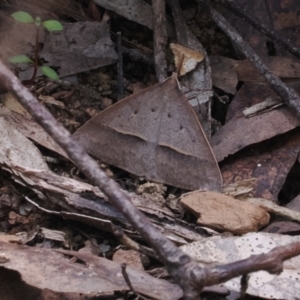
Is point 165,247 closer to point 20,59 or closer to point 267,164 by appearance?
point 267,164

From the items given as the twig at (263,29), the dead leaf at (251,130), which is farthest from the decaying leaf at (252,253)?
the twig at (263,29)

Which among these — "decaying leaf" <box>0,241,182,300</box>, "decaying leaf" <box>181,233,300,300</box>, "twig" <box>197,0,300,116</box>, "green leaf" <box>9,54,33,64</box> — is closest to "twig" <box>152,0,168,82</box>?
"twig" <box>197,0,300,116</box>

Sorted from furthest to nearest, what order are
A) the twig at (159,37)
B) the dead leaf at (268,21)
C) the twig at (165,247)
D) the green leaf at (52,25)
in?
the dead leaf at (268,21) → the twig at (159,37) → the green leaf at (52,25) → the twig at (165,247)

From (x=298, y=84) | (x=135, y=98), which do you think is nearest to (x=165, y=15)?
(x=135, y=98)

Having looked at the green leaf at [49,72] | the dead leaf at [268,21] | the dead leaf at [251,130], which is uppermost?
the dead leaf at [268,21]

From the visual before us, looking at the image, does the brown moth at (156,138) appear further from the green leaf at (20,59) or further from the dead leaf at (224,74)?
the green leaf at (20,59)
